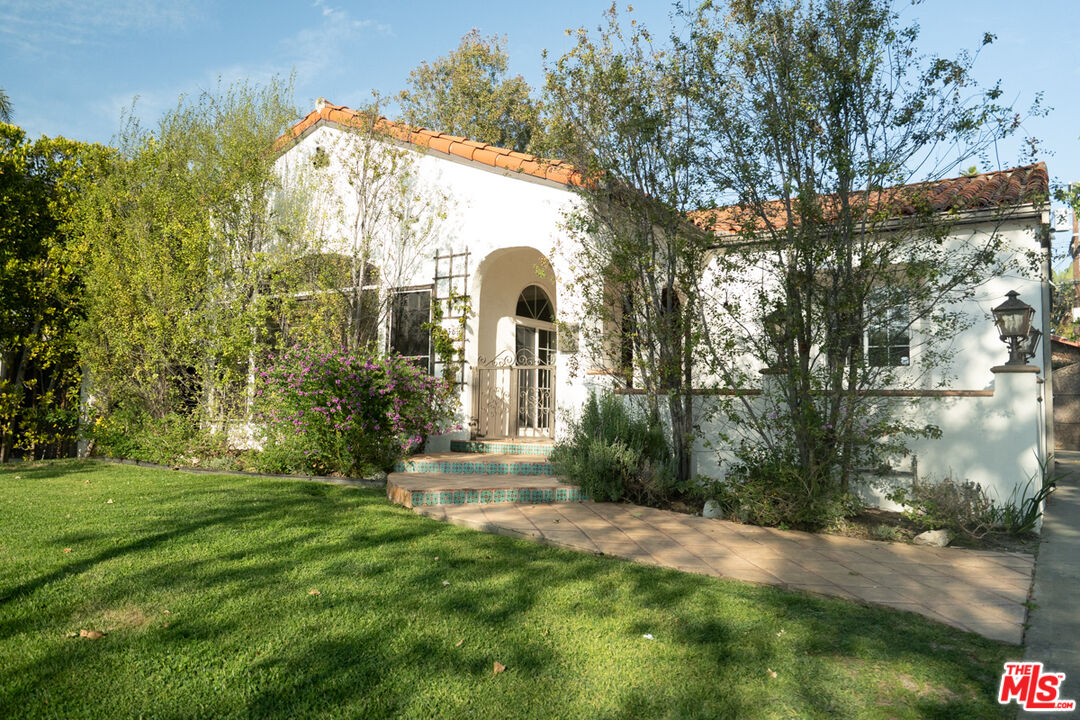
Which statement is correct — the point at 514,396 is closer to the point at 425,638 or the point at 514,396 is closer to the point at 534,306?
the point at 534,306

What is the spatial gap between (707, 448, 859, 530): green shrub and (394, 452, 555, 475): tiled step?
236 centimetres

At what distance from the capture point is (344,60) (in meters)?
10.1

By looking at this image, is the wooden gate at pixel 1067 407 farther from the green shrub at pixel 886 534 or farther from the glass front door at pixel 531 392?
the green shrub at pixel 886 534

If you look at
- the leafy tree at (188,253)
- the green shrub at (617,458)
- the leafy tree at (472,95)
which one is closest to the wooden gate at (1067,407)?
the leafy tree at (472,95)

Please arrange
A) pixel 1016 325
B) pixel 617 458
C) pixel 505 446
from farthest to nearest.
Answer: pixel 505 446, pixel 617 458, pixel 1016 325

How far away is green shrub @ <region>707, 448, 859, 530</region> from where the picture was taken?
19.3 ft

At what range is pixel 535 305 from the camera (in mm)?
10750

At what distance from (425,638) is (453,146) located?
7.84 m

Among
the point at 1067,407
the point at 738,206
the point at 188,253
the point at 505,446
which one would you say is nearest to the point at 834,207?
the point at 738,206

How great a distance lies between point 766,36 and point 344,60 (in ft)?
22.5

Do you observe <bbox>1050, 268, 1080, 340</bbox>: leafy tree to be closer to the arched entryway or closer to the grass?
the arched entryway

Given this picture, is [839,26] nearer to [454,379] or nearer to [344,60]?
[454,379]

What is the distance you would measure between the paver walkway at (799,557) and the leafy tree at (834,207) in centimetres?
93

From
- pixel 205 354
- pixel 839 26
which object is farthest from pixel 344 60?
pixel 839 26
